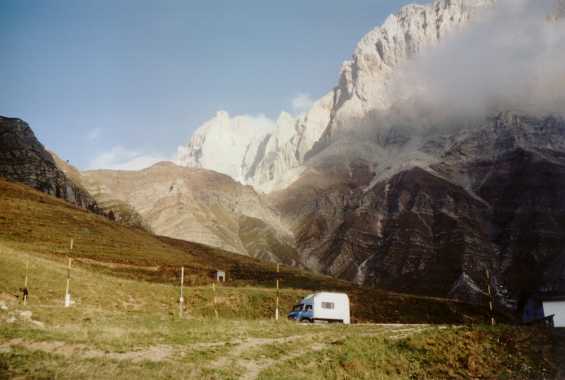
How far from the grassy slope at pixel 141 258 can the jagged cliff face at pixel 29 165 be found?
28.3 meters

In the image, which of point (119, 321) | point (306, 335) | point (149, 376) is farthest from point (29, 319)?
point (306, 335)

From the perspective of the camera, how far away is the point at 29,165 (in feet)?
472

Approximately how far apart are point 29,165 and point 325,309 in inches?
4855

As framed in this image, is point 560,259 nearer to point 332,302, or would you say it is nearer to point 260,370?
point 332,302

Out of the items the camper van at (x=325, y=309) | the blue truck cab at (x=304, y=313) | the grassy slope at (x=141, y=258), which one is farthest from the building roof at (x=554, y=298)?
the blue truck cab at (x=304, y=313)

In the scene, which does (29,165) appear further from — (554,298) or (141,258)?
(554,298)

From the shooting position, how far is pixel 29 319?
92.9 feet

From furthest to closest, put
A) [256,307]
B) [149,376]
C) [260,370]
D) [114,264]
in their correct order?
[114,264]
[256,307]
[260,370]
[149,376]

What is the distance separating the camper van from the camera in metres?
46.1

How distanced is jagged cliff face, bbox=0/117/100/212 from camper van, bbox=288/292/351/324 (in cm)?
11087

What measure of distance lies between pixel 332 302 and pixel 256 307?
13.9 metres

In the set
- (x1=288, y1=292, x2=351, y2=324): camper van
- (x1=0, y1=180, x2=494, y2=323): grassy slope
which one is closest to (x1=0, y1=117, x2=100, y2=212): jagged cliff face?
(x1=0, y1=180, x2=494, y2=323): grassy slope

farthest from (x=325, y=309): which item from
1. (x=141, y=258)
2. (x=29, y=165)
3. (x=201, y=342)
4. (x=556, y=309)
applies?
(x=29, y=165)

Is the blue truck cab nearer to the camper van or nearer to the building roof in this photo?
the camper van
